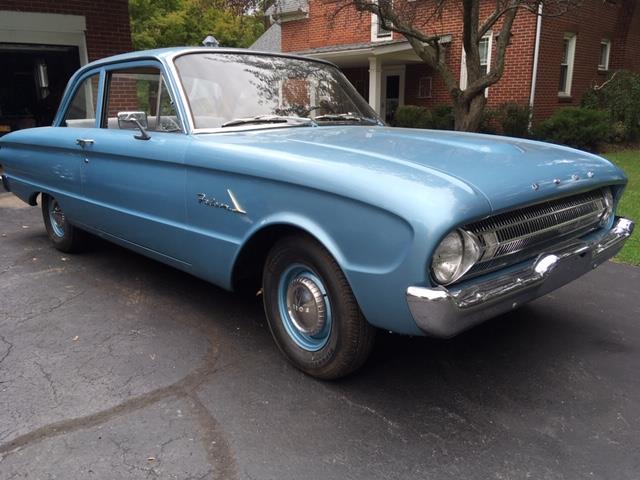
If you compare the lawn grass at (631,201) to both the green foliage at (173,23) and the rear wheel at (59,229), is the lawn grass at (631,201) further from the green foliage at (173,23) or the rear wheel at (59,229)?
the green foliage at (173,23)

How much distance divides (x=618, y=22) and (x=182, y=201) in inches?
677

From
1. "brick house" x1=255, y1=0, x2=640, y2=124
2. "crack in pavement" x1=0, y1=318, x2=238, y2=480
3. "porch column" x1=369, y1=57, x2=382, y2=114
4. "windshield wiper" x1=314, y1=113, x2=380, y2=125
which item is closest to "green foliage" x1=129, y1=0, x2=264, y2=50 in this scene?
"brick house" x1=255, y1=0, x2=640, y2=124

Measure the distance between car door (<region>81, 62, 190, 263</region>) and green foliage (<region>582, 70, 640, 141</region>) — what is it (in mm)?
12882

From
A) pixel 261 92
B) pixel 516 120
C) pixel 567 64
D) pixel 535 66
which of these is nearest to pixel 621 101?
pixel 567 64

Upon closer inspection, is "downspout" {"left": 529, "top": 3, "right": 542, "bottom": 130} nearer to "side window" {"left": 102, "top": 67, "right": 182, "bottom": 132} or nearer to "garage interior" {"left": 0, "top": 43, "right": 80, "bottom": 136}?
"garage interior" {"left": 0, "top": 43, "right": 80, "bottom": 136}

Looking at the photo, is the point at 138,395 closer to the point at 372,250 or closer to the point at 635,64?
the point at 372,250

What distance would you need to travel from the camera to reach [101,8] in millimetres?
10133

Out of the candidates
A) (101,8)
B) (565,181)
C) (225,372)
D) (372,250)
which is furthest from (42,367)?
(101,8)

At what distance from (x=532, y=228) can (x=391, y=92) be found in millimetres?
15908

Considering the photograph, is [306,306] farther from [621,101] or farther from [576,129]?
[621,101]

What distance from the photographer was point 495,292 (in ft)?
8.14

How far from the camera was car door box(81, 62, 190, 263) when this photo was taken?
11.5 ft

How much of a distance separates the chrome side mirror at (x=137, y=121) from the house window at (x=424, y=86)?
1370 cm

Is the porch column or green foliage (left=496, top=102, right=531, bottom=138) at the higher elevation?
the porch column
